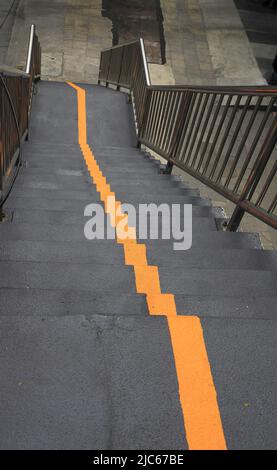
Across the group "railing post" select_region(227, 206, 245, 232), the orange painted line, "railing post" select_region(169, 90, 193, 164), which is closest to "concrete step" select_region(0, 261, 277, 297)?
the orange painted line

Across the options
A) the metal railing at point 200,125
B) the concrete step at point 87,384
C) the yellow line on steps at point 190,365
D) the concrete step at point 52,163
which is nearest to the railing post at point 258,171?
the metal railing at point 200,125

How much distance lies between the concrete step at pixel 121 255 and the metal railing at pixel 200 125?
34 centimetres

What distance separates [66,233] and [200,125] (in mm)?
4736

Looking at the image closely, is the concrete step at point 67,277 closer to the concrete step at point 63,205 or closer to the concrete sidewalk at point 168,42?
the concrete step at point 63,205

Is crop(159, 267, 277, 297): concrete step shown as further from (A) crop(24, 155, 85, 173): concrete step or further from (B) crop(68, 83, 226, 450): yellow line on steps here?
(A) crop(24, 155, 85, 173): concrete step

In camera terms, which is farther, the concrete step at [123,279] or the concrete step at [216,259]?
the concrete step at [216,259]

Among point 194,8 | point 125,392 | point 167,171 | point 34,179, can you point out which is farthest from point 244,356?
point 194,8

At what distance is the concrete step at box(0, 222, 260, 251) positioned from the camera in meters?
2.51

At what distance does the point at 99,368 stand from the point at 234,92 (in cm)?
260

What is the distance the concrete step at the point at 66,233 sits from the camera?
2.51 meters

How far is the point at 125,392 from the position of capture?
1.38 metres

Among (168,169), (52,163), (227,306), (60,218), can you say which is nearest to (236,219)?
(227,306)

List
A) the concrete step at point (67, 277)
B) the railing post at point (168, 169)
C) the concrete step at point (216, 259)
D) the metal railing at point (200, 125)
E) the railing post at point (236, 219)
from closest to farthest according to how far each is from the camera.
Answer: the concrete step at point (67, 277), the concrete step at point (216, 259), the metal railing at point (200, 125), the railing post at point (236, 219), the railing post at point (168, 169)

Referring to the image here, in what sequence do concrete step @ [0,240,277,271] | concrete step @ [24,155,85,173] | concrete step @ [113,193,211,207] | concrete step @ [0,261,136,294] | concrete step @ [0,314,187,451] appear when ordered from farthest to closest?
1. concrete step @ [24,155,85,173]
2. concrete step @ [113,193,211,207]
3. concrete step @ [0,240,277,271]
4. concrete step @ [0,261,136,294]
5. concrete step @ [0,314,187,451]
